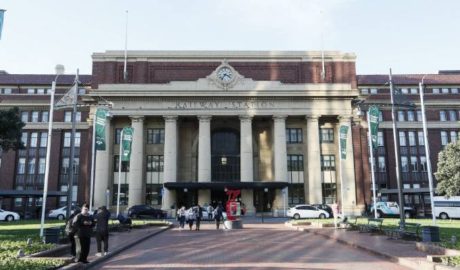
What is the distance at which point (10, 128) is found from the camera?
94.8 ft

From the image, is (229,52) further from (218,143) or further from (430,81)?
(430,81)

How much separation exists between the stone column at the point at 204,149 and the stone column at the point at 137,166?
24.2 ft

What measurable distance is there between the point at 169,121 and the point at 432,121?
46.0m

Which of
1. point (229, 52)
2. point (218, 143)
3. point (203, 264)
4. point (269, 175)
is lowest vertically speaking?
point (203, 264)

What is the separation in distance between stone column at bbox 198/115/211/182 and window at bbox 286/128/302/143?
1108 cm

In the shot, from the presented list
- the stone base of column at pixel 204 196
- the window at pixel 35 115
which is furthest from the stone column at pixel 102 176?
the window at pixel 35 115

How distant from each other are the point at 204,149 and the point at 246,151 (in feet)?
17.3

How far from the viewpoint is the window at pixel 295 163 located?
5596 cm

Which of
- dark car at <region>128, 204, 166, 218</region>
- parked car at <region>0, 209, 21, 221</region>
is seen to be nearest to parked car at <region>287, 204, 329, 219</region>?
dark car at <region>128, 204, 166, 218</region>

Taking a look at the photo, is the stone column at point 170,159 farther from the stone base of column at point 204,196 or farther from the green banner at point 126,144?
the green banner at point 126,144

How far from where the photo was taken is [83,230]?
12.9 m

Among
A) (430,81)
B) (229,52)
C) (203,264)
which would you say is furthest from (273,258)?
(430,81)

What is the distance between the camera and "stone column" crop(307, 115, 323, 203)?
52688mm

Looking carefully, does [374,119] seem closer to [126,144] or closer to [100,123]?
[100,123]
